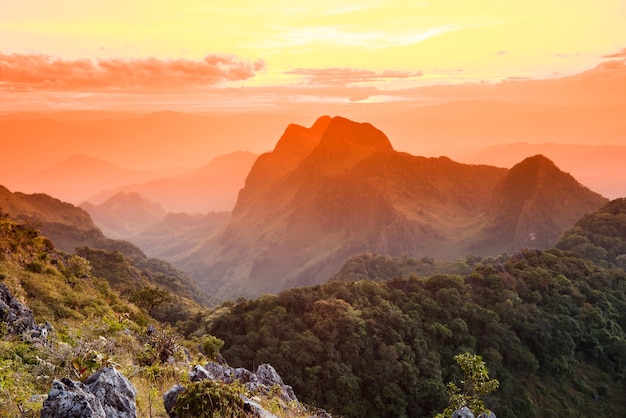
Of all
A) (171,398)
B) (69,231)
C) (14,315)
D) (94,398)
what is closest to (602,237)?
(171,398)

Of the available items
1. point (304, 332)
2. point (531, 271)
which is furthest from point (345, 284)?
point (531, 271)

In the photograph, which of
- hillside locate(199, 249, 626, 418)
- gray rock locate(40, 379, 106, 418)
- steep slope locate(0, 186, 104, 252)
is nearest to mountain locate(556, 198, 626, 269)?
hillside locate(199, 249, 626, 418)

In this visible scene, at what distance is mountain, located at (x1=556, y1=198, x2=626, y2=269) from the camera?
113 metres

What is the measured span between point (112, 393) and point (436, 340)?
61.2 metres

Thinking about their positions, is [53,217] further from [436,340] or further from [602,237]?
[602,237]

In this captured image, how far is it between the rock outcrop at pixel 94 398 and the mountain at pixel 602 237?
122170 millimetres

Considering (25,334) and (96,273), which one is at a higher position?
(25,334)

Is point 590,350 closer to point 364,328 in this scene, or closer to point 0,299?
point 364,328

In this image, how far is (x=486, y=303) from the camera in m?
75.5

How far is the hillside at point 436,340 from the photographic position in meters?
56.2

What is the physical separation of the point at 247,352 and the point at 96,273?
49.8 meters

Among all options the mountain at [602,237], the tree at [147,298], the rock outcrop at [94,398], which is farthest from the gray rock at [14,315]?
the mountain at [602,237]

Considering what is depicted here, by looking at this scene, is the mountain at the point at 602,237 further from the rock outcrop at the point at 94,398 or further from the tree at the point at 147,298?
the rock outcrop at the point at 94,398

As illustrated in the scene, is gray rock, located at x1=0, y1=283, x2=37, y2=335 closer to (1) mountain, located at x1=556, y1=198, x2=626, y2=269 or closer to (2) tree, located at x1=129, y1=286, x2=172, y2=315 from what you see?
(2) tree, located at x1=129, y1=286, x2=172, y2=315
